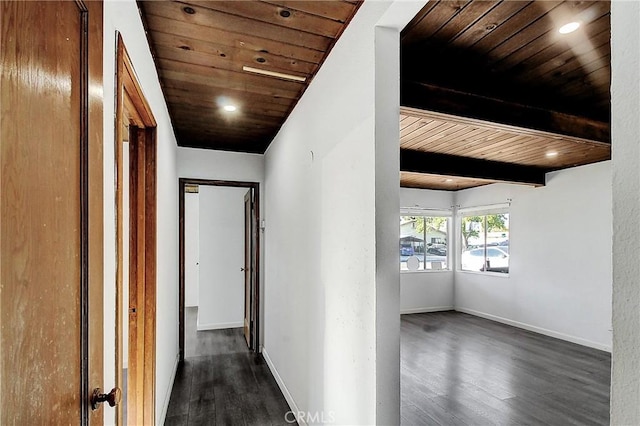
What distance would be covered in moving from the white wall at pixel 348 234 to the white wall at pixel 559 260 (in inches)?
168

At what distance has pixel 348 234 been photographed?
175 centimetres

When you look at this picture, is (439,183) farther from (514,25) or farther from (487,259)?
(514,25)

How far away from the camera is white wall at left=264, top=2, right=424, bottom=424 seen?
4.78 feet

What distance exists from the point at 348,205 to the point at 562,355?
431 centimetres

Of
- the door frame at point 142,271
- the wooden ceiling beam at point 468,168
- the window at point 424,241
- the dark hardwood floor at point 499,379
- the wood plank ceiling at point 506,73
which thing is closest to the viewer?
the wood plank ceiling at point 506,73

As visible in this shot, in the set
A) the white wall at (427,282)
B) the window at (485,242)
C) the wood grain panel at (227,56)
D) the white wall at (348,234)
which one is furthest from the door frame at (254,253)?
the window at (485,242)

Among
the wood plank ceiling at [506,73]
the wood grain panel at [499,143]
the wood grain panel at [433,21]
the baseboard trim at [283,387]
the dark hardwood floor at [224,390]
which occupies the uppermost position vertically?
the wood grain panel at [433,21]

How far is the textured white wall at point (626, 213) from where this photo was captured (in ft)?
1.70

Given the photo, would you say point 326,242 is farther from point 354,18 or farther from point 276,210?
point 276,210

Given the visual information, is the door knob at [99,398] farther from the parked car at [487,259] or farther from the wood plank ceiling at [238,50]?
the parked car at [487,259]

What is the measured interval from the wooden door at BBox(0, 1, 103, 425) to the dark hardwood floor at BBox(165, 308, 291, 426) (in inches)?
81.1

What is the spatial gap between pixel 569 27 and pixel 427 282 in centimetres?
576

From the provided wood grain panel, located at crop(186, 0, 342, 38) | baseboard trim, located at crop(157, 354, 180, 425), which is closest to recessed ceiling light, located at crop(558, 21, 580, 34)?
wood grain panel, located at crop(186, 0, 342, 38)
